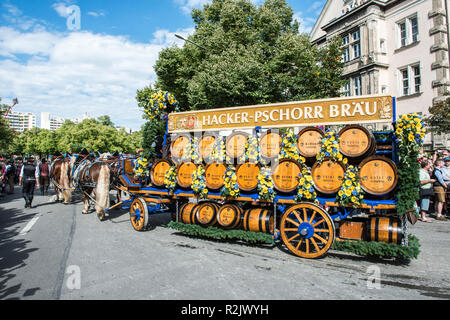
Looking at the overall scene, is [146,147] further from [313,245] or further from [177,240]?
[313,245]

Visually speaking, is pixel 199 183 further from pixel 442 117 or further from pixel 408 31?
pixel 408 31

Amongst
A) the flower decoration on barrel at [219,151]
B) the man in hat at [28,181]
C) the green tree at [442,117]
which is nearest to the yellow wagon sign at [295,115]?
the flower decoration on barrel at [219,151]

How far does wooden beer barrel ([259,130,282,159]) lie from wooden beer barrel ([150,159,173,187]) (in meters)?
2.48

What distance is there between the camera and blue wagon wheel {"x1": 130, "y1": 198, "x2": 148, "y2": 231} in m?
7.02

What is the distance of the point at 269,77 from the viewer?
16.5 m

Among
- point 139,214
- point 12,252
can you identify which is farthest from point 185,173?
point 12,252

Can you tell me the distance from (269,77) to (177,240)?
505 inches

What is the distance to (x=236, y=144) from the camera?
5.84 metres

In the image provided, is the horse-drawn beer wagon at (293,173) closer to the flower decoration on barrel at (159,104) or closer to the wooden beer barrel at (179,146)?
the wooden beer barrel at (179,146)

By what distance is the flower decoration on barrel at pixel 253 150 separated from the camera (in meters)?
5.56

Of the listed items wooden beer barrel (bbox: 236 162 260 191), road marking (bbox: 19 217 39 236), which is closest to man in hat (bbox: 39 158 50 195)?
road marking (bbox: 19 217 39 236)

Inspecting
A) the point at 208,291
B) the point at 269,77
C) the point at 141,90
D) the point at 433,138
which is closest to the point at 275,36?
the point at 269,77

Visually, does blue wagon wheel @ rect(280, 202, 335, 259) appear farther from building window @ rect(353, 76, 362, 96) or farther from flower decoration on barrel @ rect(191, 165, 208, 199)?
building window @ rect(353, 76, 362, 96)

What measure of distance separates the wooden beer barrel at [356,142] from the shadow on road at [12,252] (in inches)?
205
